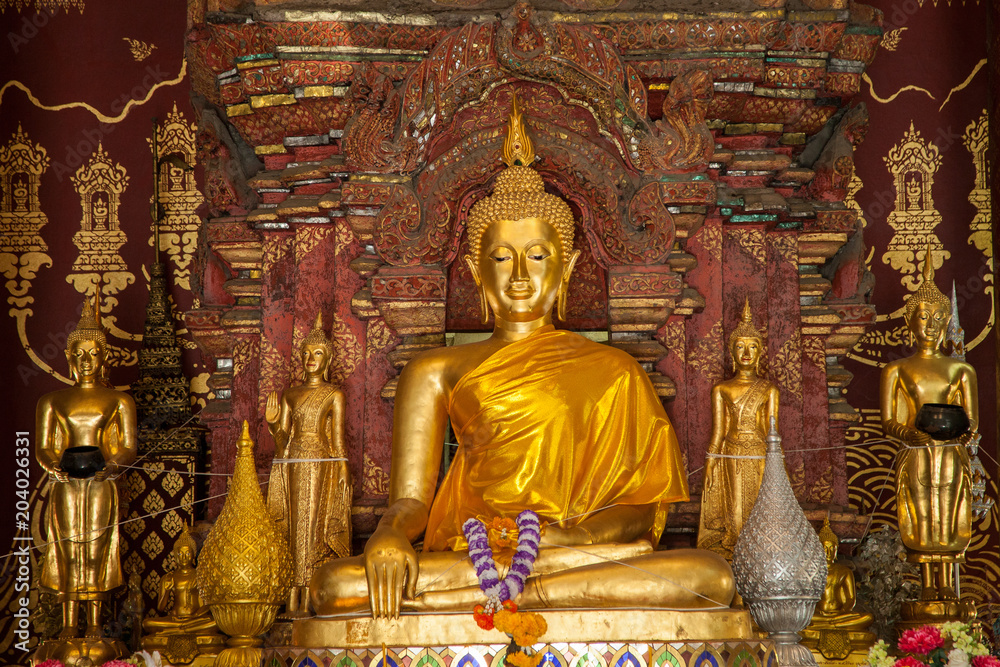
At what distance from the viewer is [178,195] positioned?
8.09 m

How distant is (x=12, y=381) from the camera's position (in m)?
7.96

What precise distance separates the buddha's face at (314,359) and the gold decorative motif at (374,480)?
569 mm

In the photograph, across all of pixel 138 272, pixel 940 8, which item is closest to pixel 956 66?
pixel 940 8

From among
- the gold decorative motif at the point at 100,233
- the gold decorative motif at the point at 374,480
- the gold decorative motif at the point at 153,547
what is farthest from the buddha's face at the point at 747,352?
the gold decorative motif at the point at 100,233

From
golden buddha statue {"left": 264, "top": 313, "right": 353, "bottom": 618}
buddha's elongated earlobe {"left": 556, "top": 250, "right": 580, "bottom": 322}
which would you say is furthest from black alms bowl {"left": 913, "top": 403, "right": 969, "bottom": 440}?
golden buddha statue {"left": 264, "top": 313, "right": 353, "bottom": 618}

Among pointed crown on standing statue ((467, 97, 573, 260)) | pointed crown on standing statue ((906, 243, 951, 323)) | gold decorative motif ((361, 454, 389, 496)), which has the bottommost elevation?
gold decorative motif ((361, 454, 389, 496))

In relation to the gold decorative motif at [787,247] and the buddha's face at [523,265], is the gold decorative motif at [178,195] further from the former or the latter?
the gold decorative motif at [787,247]

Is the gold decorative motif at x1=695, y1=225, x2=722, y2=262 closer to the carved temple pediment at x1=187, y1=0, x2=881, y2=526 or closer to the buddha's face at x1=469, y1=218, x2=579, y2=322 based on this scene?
the carved temple pediment at x1=187, y1=0, x2=881, y2=526

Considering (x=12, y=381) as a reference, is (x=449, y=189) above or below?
above

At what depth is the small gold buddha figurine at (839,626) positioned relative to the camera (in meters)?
5.86

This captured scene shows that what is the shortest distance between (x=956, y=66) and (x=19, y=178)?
622 cm

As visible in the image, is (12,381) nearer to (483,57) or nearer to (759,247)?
(483,57)

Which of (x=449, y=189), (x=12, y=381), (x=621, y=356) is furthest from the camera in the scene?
(x=12, y=381)

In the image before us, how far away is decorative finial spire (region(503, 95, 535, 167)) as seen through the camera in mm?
6352
